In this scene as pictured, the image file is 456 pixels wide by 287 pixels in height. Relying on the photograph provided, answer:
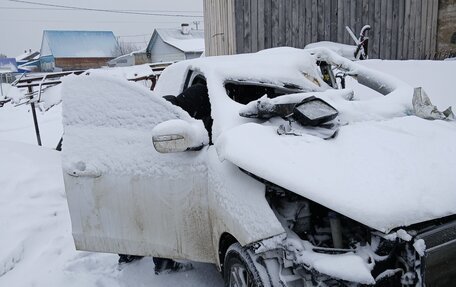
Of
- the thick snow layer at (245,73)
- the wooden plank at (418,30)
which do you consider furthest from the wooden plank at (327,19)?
the thick snow layer at (245,73)

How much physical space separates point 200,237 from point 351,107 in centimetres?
125

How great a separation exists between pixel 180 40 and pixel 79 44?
13675 millimetres

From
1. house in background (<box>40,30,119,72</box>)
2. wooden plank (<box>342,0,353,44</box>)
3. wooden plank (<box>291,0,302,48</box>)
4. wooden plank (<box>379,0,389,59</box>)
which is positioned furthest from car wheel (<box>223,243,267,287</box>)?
house in background (<box>40,30,119,72</box>)

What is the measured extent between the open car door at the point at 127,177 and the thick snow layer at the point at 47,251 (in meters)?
0.37

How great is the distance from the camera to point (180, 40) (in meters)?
39.8

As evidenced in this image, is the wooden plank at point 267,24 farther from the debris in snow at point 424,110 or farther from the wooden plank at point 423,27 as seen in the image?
the debris in snow at point 424,110

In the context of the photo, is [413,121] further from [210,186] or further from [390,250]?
[210,186]

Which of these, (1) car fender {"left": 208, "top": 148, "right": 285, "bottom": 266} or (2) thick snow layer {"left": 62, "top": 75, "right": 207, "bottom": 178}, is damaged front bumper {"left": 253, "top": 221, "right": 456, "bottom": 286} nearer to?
(1) car fender {"left": 208, "top": 148, "right": 285, "bottom": 266}

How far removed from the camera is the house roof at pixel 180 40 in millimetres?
37812

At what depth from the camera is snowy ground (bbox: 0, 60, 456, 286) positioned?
2975 mm

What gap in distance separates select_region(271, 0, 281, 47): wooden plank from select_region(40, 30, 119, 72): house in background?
134 feet

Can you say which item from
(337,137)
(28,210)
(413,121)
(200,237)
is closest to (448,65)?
(413,121)

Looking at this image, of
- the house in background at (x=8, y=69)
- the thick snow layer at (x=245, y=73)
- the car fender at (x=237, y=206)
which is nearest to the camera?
the car fender at (x=237, y=206)

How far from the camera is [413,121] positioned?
2387 mm
